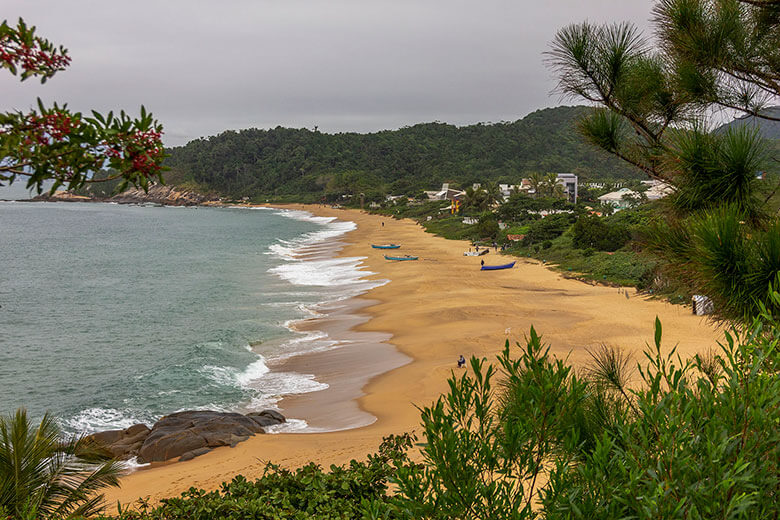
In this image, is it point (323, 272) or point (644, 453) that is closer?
point (644, 453)

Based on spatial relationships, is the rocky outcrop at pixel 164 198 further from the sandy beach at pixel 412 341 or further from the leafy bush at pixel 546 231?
the sandy beach at pixel 412 341

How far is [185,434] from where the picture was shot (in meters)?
13.5

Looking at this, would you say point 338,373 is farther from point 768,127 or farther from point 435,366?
point 768,127

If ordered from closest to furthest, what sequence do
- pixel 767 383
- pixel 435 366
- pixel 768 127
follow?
pixel 767 383
pixel 768 127
pixel 435 366

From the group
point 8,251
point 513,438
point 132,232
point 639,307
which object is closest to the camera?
point 513,438

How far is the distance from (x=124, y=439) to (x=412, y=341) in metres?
11.0

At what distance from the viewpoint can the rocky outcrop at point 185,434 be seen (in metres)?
13.0

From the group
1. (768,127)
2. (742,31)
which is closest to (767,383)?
(768,127)

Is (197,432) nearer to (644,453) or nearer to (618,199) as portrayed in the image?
(644,453)

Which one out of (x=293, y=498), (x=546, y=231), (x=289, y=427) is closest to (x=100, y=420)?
(x=289, y=427)

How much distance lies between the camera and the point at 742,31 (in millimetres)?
6082

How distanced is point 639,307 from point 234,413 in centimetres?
1888

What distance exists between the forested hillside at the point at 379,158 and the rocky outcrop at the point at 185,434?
109864 mm

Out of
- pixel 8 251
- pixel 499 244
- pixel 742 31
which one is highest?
pixel 742 31
